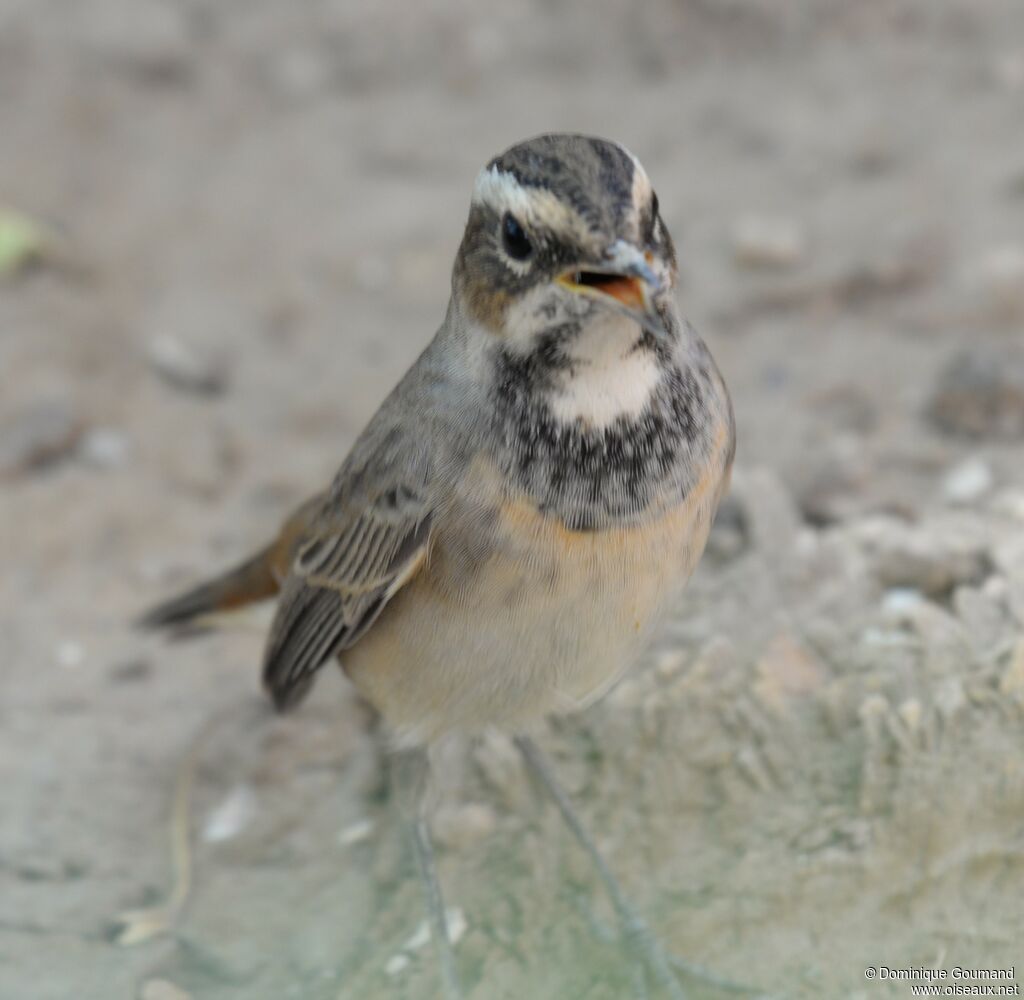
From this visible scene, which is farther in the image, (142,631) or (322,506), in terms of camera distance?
(142,631)

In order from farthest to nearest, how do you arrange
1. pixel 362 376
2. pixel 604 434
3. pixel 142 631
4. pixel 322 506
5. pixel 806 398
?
1. pixel 362 376
2. pixel 806 398
3. pixel 142 631
4. pixel 322 506
5. pixel 604 434

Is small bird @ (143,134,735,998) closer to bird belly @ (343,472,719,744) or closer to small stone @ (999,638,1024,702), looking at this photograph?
bird belly @ (343,472,719,744)

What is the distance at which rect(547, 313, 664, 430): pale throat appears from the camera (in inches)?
155

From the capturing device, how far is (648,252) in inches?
146

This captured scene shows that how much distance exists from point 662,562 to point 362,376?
11.8 ft

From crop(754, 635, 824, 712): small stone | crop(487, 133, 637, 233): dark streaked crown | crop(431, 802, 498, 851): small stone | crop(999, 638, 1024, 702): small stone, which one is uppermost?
crop(487, 133, 637, 233): dark streaked crown

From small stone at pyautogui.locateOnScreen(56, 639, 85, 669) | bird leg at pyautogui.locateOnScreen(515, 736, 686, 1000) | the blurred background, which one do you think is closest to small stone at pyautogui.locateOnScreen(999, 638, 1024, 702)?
the blurred background

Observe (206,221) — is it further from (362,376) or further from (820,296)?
(820,296)

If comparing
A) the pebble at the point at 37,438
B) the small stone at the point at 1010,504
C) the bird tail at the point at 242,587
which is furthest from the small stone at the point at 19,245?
the small stone at the point at 1010,504

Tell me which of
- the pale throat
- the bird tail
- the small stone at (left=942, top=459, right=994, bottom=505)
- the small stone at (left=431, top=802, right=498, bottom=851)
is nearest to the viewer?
the pale throat

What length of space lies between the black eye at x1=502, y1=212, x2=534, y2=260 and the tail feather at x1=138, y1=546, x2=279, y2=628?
6.59ft

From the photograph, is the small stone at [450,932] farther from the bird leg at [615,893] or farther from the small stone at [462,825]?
the bird leg at [615,893]

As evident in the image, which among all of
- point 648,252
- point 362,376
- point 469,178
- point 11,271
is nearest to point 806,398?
point 362,376

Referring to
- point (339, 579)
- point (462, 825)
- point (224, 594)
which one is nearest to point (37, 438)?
point (224, 594)
